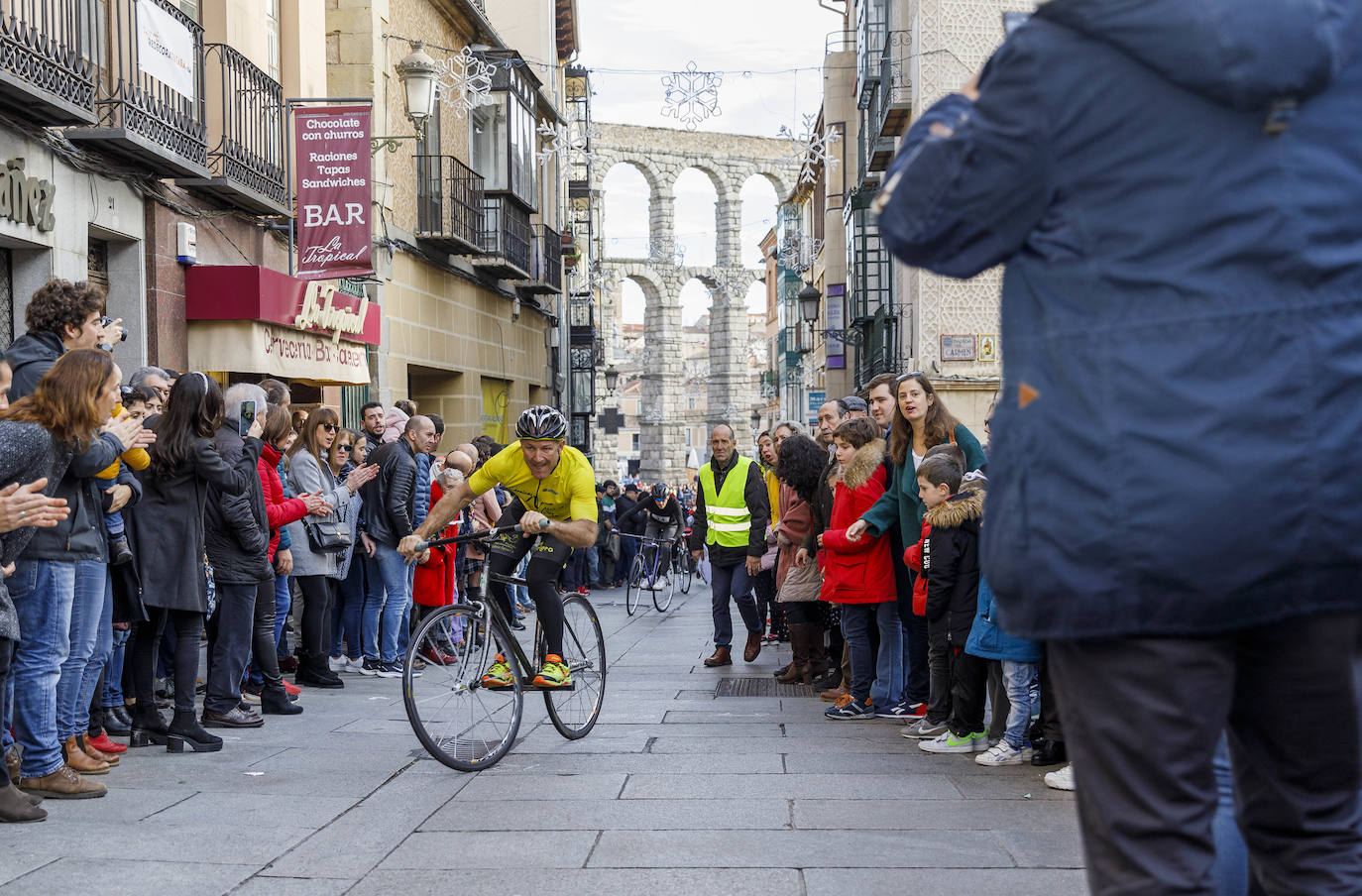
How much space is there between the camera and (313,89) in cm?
1677

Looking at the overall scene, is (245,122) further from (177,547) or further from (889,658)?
(889,658)

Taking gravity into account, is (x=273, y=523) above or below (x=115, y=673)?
above

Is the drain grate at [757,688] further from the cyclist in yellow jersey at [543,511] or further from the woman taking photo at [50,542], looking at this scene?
the woman taking photo at [50,542]

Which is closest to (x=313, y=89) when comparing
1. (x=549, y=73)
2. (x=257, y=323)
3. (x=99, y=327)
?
(x=257, y=323)

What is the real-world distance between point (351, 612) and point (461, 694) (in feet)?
14.1

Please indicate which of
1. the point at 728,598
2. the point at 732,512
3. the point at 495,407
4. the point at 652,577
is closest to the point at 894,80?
the point at 652,577

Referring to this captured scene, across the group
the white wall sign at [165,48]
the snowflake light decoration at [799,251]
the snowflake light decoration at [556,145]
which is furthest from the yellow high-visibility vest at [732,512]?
the snowflake light decoration at [799,251]

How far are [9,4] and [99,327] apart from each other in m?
4.20

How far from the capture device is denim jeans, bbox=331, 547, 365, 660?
10.9 m

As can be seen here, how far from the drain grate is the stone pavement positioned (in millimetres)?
1757

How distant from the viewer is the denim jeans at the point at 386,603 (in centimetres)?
1092

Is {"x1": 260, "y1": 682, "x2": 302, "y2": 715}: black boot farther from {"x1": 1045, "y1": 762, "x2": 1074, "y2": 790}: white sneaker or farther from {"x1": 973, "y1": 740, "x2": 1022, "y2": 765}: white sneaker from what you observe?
{"x1": 1045, "y1": 762, "x2": 1074, "y2": 790}: white sneaker

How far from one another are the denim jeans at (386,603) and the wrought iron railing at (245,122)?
177 inches

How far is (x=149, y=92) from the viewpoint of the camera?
1196 centimetres
